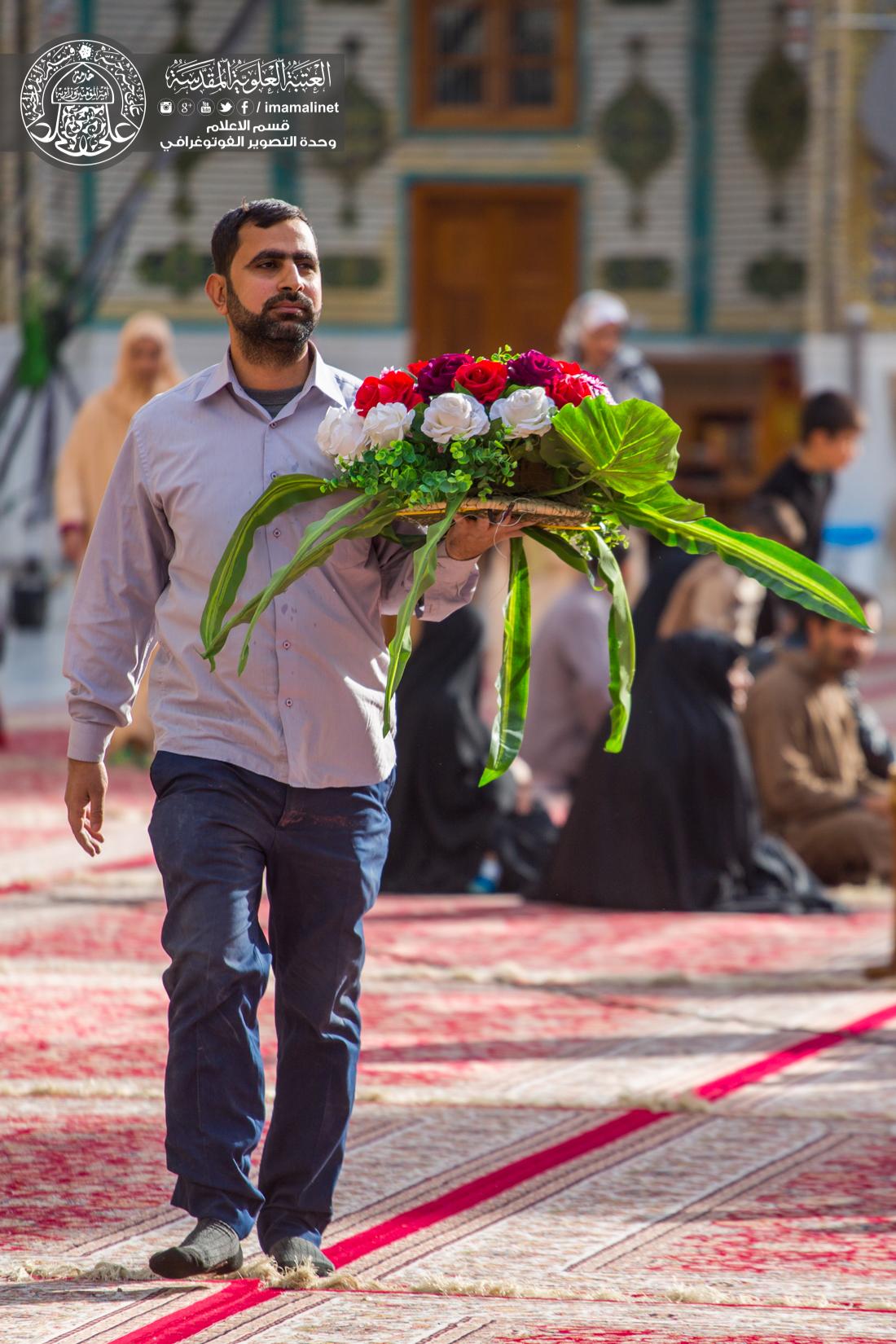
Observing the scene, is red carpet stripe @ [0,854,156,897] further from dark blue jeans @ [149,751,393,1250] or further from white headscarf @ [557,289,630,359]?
dark blue jeans @ [149,751,393,1250]

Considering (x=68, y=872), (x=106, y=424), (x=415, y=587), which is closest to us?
(x=415, y=587)

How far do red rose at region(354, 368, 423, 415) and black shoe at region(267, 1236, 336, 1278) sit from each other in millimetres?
1118

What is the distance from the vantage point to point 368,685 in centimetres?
314

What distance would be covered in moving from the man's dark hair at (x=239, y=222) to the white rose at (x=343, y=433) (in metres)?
0.27

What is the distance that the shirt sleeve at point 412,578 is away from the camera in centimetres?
306

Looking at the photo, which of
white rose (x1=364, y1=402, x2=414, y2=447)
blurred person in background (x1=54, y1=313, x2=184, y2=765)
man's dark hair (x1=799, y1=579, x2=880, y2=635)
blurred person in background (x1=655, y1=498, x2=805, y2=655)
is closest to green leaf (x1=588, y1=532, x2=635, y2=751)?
white rose (x1=364, y1=402, x2=414, y2=447)

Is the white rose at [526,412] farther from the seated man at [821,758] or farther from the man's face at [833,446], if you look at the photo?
the man's face at [833,446]

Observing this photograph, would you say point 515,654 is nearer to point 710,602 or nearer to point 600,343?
point 710,602

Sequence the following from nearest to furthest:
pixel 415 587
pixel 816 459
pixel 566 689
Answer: pixel 415 587 < pixel 566 689 < pixel 816 459

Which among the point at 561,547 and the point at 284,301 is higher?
the point at 284,301

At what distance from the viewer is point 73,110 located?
17.7ft

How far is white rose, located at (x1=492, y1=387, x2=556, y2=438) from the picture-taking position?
293cm

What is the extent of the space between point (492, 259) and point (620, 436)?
15.1 m

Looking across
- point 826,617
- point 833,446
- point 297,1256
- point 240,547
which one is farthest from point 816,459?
point 297,1256
